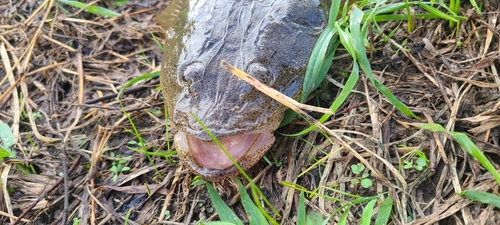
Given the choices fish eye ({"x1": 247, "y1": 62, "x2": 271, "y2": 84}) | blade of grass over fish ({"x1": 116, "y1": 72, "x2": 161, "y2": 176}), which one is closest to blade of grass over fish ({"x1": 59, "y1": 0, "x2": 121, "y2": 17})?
blade of grass over fish ({"x1": 116, "y1": 72, "x2": 161, "y2": 176})

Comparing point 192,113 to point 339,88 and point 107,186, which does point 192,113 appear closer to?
point 107,186

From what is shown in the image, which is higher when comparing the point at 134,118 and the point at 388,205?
the point at 388,205

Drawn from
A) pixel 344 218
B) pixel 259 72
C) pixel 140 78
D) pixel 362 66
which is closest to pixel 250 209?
pixel 344 218

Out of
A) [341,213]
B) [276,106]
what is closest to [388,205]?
[341,213]

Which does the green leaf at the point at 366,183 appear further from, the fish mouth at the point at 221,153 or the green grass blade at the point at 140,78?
the green grass blade at the point at 140,78

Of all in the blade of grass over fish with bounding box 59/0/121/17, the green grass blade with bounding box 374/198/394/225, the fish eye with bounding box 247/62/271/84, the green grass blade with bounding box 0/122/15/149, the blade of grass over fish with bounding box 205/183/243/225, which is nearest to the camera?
the green grass blade with bounding box 374/198/394/225

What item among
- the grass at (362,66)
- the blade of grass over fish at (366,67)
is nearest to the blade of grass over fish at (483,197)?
the grass at (362,66)

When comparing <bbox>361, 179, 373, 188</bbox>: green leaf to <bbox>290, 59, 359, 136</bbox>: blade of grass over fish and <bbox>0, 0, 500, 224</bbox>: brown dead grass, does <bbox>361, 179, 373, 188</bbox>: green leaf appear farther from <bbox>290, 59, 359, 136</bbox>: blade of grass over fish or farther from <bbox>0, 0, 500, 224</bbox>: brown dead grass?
<bbox>290, 59, 359, 136</bbox>: blade of grass over fish
